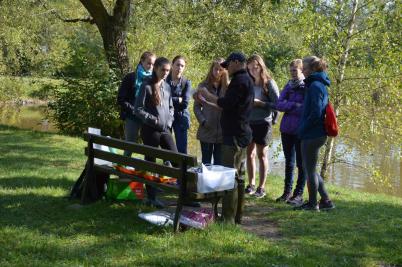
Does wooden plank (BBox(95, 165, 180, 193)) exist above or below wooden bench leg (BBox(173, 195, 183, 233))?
above

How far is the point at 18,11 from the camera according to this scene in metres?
17.7

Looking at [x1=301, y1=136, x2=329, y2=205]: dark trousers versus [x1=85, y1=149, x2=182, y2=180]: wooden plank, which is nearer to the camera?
[x1=85, y1=149, x2=182, y2=180]: wooden plank

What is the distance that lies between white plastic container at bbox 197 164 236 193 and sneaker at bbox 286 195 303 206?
1869 millimetres

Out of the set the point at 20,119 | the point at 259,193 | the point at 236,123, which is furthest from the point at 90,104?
the point at 20,119

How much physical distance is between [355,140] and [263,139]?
580 cm

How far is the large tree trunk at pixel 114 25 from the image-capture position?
41.2 ft

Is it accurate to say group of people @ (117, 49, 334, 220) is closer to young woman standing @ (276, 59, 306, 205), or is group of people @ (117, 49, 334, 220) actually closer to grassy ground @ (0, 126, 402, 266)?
young woman standing @ (276, 59, 306, 205)

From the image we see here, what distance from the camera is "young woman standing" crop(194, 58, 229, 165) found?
22.1 feet

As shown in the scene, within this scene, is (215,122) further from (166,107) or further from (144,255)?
(144,255)

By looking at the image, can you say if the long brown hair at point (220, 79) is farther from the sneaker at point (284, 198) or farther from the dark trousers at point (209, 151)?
the sneaker at point (284, 198)

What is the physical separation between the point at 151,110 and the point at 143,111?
14 centimetres

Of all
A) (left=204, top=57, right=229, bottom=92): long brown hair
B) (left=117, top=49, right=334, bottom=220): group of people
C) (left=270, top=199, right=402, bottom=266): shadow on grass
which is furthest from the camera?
(left=204, top=57, right=229, bottom=92): long brown hair

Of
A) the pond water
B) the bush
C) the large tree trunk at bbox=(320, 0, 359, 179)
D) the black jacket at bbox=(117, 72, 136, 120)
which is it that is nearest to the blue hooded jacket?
the black jacket at bbox=(117, 72, 136, 120)

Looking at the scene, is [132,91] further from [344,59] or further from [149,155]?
[344,59]
